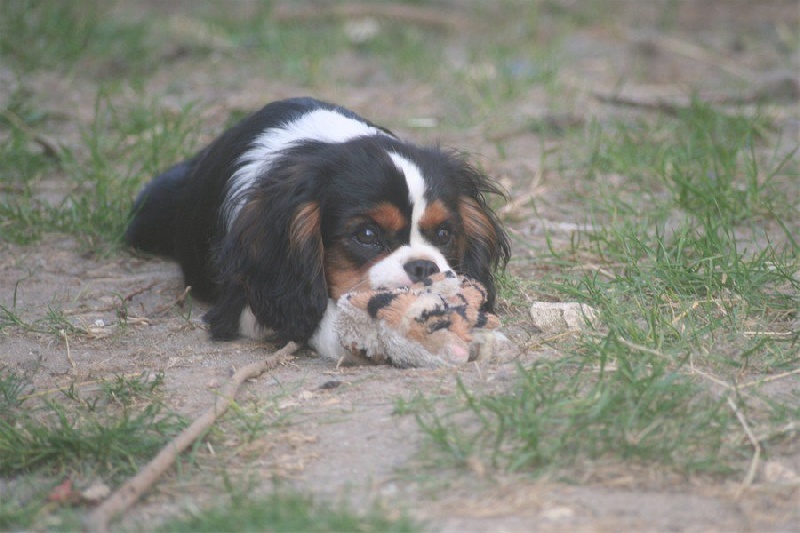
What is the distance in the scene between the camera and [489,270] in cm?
469

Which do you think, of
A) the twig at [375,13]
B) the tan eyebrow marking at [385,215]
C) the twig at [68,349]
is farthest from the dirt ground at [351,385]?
the twig at [375,13]

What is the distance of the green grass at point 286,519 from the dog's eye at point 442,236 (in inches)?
63.7

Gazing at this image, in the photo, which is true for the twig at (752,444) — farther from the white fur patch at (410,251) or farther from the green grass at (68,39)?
the green grass at (68,39)

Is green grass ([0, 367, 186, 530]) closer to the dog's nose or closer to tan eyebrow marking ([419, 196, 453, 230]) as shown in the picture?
the dog's nose

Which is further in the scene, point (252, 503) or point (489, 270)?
point (489, 270)

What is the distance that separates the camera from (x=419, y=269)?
4043 millimetres

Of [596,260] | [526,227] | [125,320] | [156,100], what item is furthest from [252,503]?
[156,100]

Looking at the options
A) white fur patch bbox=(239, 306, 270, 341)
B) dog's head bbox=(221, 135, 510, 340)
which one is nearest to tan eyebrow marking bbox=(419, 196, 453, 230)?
dog's head bbox=(221, 135, 510, 340)

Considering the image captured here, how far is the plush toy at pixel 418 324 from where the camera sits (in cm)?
385

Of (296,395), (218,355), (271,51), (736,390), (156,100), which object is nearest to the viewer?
(736,390)

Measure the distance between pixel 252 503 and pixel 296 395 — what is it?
859 mm

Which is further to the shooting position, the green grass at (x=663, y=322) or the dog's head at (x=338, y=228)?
the dog's head at (x=338, y=228)

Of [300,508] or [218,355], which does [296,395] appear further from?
[300,508]

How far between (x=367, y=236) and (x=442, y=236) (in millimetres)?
326
